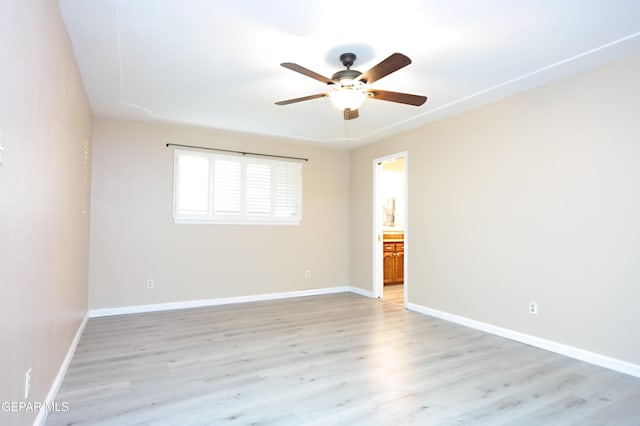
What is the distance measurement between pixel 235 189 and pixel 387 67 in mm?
3394

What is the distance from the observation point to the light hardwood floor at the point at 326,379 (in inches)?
83.8

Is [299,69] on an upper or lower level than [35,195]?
upper

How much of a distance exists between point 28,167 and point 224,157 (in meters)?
3.53

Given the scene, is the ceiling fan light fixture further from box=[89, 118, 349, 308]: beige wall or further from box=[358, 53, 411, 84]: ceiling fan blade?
box=[89, 118, 349, 308]: beige wall

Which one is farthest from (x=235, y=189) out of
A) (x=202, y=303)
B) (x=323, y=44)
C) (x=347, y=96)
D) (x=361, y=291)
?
(x=323, y=44)

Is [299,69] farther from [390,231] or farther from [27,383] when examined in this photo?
[390,231]

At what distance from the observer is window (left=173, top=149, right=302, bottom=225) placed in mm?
4891

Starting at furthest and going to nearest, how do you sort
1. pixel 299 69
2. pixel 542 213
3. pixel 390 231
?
pixel 390 231, pixel 542 213, pixel 299 69

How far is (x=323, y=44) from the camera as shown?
265 cm

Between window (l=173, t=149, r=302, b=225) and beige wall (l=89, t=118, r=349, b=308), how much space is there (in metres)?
0.13

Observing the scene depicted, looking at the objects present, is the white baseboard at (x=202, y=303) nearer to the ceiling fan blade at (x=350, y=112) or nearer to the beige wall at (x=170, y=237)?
the beige wall at (x=170, y=237)

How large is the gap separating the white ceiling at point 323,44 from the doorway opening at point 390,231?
6.00 ft

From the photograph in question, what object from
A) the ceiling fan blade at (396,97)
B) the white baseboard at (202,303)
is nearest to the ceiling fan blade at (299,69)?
the ceiling fan blade at (396,97)

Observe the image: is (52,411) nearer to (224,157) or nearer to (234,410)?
(234,410)
